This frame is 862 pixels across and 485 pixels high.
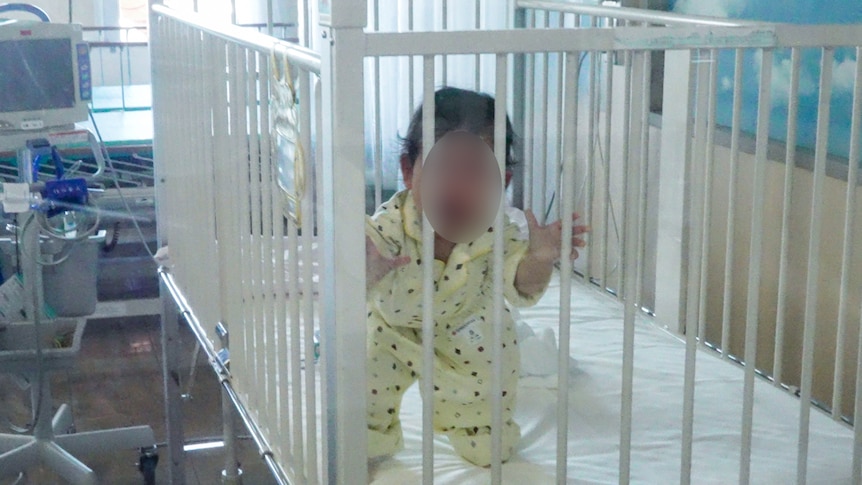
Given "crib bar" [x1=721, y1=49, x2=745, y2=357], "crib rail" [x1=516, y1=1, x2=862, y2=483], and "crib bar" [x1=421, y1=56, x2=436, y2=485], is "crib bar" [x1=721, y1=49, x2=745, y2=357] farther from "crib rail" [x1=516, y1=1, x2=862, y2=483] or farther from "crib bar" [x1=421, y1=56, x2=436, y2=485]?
"crib bar" [x1=421, y1=56, x2=436, y2=485]

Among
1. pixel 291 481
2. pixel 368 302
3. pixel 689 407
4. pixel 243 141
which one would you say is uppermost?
pixel 243 141

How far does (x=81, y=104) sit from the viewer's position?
102 inches

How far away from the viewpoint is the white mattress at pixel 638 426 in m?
1.36

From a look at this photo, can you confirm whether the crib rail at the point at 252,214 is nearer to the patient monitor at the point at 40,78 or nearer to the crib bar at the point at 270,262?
the crib bar at the point at 270,262

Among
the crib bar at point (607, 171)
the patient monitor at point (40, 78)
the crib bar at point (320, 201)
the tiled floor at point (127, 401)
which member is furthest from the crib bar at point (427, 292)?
the patient monitor at point (40, 78)

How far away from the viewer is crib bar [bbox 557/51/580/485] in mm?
1036

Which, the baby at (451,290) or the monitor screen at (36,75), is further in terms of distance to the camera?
the monitor screen at (36,75)

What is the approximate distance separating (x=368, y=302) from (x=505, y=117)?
0.81 ft

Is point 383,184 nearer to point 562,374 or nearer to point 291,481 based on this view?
point 291,481

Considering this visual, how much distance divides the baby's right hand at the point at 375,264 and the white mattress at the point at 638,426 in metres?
0.29

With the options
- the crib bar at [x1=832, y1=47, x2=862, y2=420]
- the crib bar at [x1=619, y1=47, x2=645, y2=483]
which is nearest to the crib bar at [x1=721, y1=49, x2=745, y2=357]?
the crib bar at [x1=832, y1=47, x2=862, y2=420]

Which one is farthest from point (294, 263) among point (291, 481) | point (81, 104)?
point (81, 104)

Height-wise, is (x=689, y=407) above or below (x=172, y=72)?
below

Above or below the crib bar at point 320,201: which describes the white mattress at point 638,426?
below
